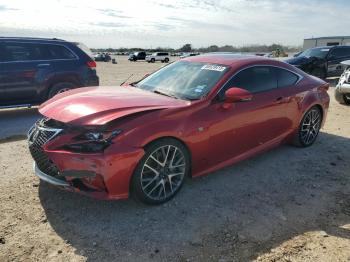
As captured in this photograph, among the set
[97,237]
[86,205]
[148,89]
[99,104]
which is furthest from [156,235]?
[148,89]

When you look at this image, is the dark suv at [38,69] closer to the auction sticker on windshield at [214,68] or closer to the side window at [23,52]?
the side window at [23,52]

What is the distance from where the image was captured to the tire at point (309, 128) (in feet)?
20.1

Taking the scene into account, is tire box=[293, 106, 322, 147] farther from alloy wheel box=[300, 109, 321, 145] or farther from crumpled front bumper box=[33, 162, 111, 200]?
crumpled front bumper box=[33, 162, 111, 200]

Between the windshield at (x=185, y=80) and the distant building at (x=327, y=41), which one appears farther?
the distant building at (x=327, y=41)

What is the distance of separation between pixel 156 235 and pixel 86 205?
976 mm

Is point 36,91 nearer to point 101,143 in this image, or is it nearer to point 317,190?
point 101,143

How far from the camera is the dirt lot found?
3.37 metres

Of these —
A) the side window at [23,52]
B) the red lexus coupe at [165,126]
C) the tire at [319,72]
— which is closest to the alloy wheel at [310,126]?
the red lexus coupe at [165,126]

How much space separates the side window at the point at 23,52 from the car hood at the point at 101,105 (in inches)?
174

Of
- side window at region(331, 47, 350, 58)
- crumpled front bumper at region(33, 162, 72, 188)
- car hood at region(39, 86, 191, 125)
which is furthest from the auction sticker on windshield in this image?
side window at region(331, 47, 350, 58)

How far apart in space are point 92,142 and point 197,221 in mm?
1365

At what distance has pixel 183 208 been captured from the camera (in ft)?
13.6

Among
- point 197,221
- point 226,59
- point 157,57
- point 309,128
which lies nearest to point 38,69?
point 226,59

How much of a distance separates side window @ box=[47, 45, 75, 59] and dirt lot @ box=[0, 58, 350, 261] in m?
4.40
